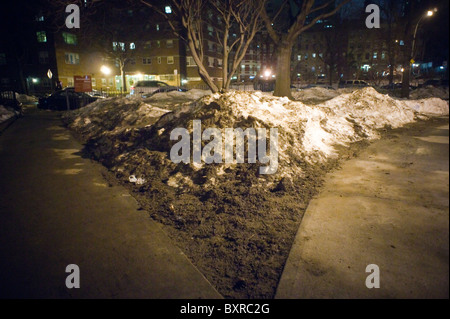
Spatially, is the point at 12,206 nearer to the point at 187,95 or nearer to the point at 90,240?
the point at 90,240

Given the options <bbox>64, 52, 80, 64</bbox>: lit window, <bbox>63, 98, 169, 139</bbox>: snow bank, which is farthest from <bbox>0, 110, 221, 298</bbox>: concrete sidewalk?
<bbox>64, 52, 80, 64</bbox>: lit window

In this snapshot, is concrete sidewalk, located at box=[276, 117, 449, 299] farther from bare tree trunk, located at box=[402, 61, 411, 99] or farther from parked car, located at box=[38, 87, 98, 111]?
parked car, located at box=[38, 87, 98, 111]

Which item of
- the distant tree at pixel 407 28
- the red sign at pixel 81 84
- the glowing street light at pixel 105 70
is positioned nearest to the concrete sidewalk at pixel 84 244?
the distant tree at pixel 407 28

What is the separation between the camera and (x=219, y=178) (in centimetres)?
599

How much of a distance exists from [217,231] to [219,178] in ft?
5.97

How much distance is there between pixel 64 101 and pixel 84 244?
22366mm

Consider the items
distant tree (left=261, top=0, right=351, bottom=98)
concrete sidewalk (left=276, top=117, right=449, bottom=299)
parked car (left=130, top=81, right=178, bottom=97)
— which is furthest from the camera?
parked car (left=130, top=81, right=178, bottom=97)

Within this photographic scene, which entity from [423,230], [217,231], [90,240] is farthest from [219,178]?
[423,230]

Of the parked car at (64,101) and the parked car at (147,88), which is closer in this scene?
the parked car at (64,101)

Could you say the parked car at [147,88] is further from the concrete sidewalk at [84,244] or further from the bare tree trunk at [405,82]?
the concrete sidewalk at [84,244]

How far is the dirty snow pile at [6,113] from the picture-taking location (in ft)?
52.8

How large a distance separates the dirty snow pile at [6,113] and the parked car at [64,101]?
471cm

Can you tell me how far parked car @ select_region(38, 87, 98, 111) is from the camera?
22.4 meters

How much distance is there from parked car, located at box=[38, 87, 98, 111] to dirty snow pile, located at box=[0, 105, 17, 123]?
4706 mm
